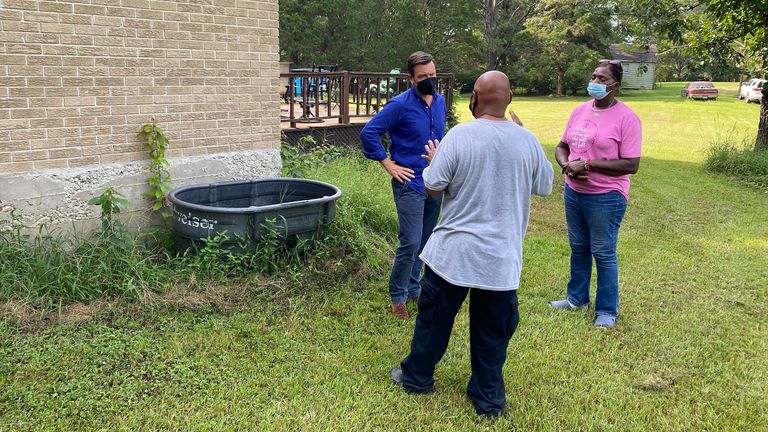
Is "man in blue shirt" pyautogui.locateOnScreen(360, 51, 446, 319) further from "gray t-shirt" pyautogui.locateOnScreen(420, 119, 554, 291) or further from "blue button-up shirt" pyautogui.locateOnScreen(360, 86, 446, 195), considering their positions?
"gray t-shirt" pyautogui.locateOnScreen(420, 119, 554, 291)

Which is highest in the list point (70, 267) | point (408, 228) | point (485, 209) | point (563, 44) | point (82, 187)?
point (563, 44)

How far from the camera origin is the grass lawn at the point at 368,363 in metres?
3.03

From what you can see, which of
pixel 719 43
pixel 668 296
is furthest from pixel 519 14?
pixel 668 296

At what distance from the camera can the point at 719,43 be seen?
11.1 meters

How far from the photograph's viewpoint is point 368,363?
3.61 m

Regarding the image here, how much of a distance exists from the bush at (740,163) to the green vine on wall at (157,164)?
963cm

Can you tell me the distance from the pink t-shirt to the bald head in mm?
1589

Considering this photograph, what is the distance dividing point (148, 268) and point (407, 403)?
2.27 meters

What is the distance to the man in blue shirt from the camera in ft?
13.1

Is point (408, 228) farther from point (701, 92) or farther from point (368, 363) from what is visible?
point (701, 92)

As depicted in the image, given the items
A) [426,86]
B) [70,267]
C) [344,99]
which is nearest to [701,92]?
[344,99]

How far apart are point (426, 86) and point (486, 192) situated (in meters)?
1.42

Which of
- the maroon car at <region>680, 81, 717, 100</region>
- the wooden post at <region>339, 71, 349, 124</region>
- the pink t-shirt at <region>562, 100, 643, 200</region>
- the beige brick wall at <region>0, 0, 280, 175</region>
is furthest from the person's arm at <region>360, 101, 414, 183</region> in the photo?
the maroon car at <region>680, 81, 717, 100</region>

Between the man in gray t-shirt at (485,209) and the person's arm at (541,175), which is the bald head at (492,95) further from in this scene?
the person's arm at (541,175)
